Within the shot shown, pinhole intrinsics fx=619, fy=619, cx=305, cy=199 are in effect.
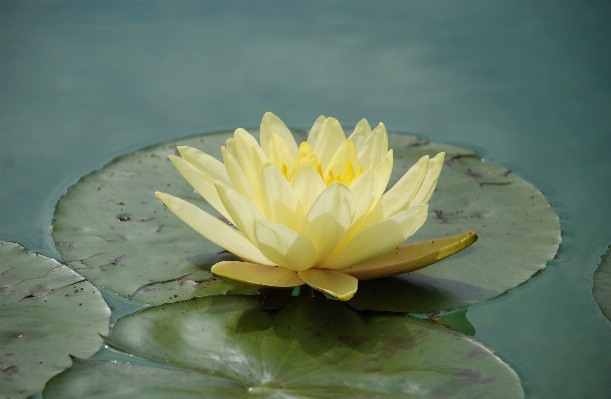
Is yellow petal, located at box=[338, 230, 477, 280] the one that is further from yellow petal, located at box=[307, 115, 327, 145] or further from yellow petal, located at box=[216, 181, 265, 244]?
yellow petal, located at box=[307, 115, 327, 145]

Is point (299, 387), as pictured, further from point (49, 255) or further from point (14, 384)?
point (49, 255)

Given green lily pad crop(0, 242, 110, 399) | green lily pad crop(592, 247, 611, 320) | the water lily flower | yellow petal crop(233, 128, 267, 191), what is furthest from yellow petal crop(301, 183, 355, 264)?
green lily pad crop(592, 247, 611, 320)

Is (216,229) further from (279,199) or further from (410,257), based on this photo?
(410,257)

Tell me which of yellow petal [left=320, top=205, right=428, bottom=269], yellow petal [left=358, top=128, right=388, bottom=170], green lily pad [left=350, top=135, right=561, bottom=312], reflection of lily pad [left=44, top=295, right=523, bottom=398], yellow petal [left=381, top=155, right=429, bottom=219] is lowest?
reflection of lily pad [left=44, top=295, right=523, bottom=398]

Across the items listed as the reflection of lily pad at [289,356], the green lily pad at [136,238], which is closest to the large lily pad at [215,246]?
the green lily pad at [136,238]

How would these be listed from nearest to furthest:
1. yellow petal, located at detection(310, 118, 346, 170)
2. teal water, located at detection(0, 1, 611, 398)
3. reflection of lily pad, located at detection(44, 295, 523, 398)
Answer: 1. reflection of lily pad, located at detection(44, 295, 523, 398)
2. yellow petal, located at detection(310, 118, 346, 170)
3. teal water, located at detection(0, 1, 611, 398)

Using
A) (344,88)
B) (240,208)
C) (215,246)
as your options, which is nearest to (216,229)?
(240,208)
